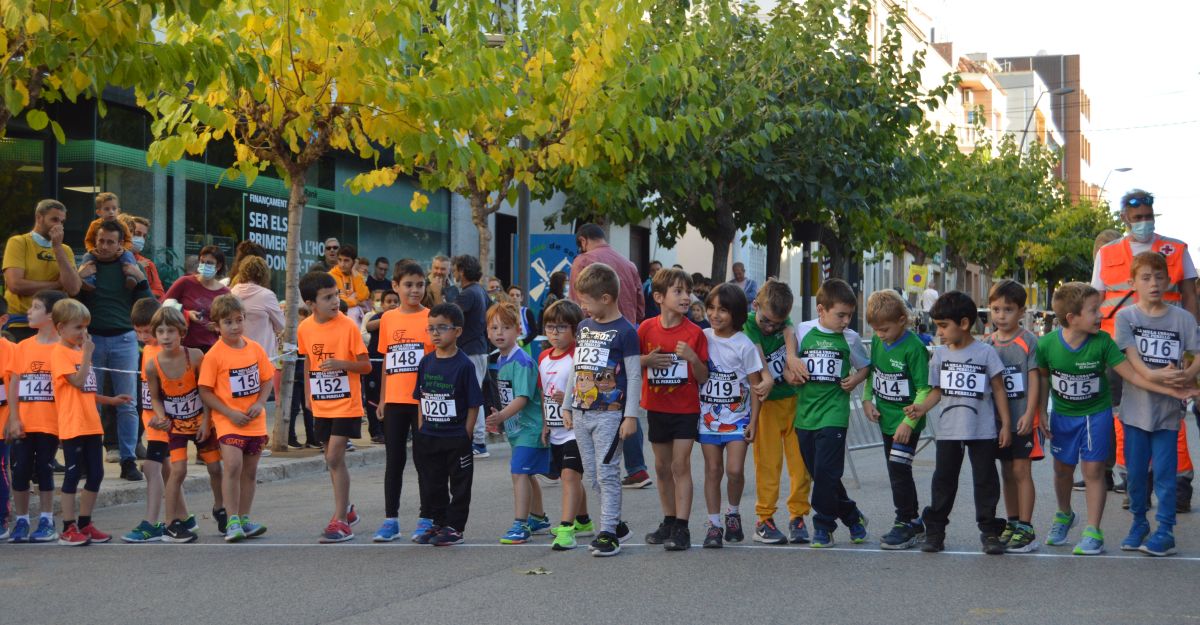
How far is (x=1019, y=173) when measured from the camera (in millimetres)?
53094

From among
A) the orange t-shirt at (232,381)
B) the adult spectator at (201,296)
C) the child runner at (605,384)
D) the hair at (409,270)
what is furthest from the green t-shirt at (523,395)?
the adult spectator at (201,296)

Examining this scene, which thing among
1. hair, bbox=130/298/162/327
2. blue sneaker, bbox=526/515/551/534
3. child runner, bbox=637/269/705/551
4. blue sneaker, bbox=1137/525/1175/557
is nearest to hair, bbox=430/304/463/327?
child runner, bbox=637/269/705/551

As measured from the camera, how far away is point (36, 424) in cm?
894

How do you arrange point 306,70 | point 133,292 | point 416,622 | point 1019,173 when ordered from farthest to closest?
point 1019,173, point 306,70, point 133,292, point 416,622

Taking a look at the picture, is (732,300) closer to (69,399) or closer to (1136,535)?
(1136,535)

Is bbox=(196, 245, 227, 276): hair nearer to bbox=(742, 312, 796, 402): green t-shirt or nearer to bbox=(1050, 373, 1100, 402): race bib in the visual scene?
bbox=(742, 312, 796, 402): green t-shirt

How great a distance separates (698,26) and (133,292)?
13984mm

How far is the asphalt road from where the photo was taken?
6.58 m

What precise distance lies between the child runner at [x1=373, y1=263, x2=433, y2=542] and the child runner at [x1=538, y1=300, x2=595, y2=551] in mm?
829

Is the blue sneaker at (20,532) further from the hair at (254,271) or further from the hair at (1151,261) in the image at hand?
the hair at (1151,261)

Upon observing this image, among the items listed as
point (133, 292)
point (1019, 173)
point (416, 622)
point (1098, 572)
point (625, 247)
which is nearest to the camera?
point (416, 622)

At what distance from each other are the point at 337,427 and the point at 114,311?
3274 millimetres

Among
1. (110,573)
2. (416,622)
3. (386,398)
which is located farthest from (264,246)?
(416,622)

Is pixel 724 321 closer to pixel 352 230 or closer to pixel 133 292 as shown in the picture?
pixel 133 292
